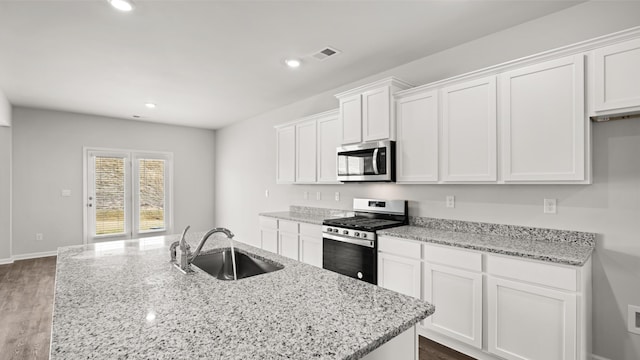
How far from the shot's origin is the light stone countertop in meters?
1.92

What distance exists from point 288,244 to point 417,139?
2.11 meters

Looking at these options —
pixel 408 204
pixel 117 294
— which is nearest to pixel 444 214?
pixel 408 204

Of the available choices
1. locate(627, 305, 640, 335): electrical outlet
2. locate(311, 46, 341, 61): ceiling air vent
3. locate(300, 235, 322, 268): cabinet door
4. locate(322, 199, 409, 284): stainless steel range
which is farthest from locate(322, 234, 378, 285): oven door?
locate(311, 46, 341, 61): ceiling air vent

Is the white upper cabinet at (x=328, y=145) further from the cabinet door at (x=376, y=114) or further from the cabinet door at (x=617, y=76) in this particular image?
the cabinet door at (x=617, y=76)

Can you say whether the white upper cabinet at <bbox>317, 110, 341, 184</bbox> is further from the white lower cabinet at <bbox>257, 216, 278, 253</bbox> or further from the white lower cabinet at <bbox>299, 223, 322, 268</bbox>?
the white lower cabinet at <bbox>257, 216, 278, 253</bbox>

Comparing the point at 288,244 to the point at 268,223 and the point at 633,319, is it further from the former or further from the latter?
the point at 633,319

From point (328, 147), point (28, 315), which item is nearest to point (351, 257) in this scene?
point (328, 147)

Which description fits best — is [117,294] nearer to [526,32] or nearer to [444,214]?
[444,214]

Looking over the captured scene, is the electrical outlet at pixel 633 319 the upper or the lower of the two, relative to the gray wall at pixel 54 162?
lower

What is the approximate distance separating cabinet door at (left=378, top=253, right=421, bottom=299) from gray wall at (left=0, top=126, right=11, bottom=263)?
5.94m

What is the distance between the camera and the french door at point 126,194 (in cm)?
588

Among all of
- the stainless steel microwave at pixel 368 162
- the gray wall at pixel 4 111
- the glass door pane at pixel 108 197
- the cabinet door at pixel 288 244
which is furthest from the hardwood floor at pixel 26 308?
the stainless steel microwave at pixel 368 162

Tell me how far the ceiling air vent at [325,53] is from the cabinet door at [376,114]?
1.69 ft

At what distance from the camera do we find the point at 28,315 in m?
3.20
